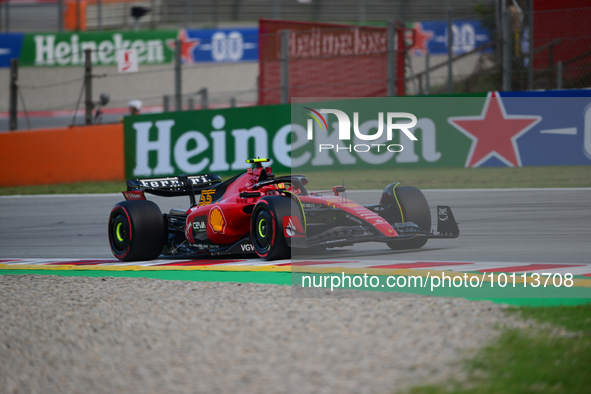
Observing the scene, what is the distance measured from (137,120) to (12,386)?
1203 cm

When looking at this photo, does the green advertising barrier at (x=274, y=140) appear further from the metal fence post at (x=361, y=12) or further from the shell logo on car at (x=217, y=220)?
the metal fence post at (x=361, y=12)

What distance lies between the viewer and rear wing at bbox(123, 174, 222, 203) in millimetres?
8094

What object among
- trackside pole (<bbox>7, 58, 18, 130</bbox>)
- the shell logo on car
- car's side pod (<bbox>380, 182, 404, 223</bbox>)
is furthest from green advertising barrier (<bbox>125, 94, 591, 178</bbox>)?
car's side pod (<bbox>380, 182, 404, 223</bbox>)

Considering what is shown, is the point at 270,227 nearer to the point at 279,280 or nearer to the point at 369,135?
the point at 279,280

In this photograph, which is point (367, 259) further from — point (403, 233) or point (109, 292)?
point (109, 292)

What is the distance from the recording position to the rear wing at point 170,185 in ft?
26.6

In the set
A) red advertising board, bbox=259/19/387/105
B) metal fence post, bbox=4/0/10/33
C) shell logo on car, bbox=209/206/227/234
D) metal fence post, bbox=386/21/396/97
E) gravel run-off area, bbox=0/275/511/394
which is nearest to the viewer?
gravel run-off area, bbox=0/275/511/394

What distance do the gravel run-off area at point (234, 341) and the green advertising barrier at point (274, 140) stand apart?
851 cm

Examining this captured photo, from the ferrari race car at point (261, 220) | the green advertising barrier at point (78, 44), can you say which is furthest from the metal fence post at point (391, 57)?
the green advertising barrier at point (78, 44)

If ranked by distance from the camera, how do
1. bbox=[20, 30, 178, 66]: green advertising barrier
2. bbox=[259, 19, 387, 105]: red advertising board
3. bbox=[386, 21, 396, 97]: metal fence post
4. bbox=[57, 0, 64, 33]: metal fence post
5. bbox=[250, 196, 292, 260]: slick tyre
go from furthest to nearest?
1. bbox=[57, 0, 64, 33]: metal fence post
2. bbox=[20, 30, 178, 66]: green advertising barrier
3. bbox=[259, 19, 387, 105]: red advertising board
4. bbox=[386, 21, 396, 97]: metal fence post
5. bbox=[250, 196, 292, 260]: slick tyre

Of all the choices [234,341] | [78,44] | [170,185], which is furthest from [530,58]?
[78,44]

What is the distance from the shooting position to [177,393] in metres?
3.34

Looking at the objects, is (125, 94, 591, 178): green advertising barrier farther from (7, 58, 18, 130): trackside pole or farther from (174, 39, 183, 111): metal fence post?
(7, 58, 18, 130): trackside pole

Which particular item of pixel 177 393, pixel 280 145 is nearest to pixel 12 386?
pixel 177 393
